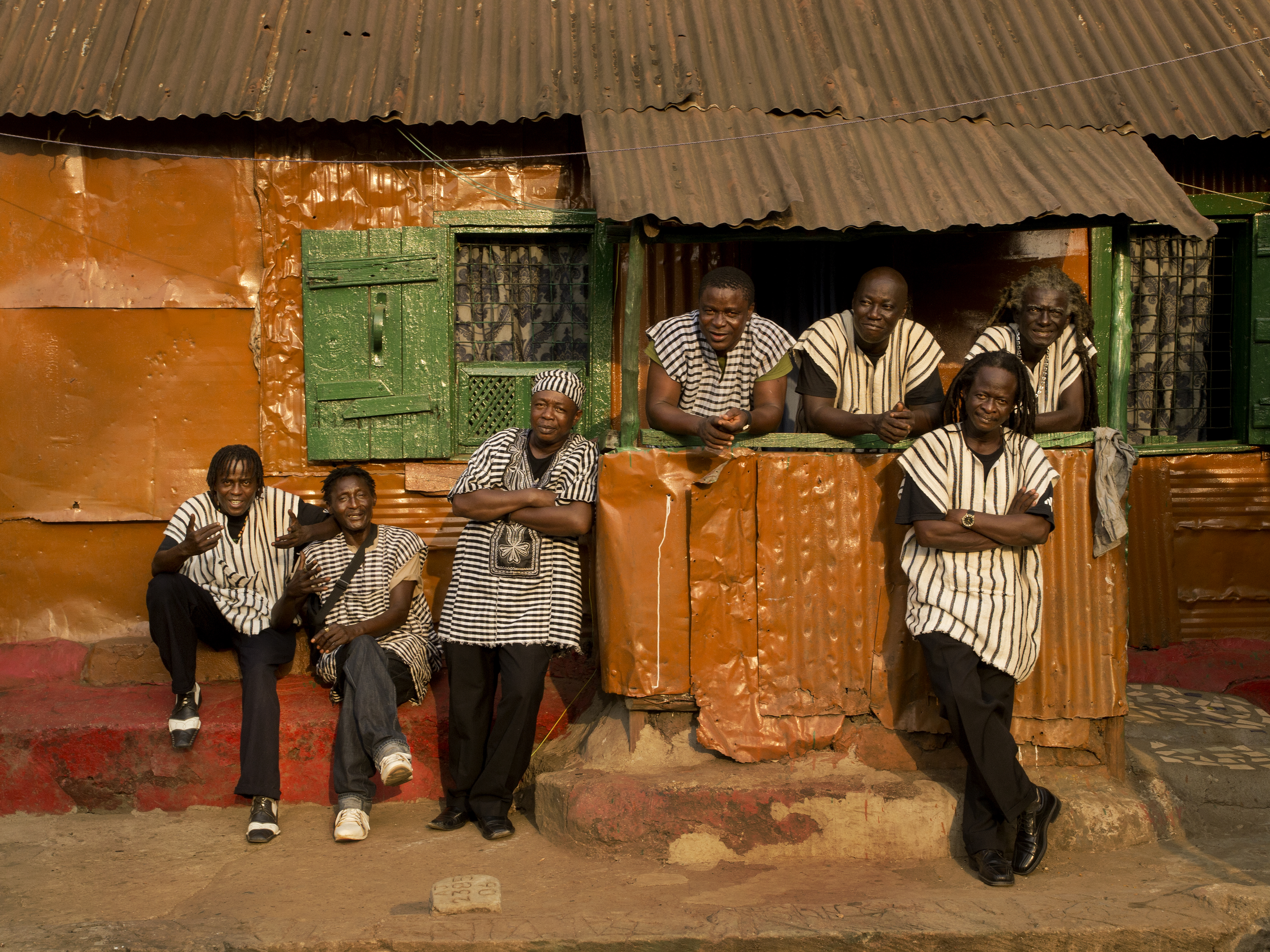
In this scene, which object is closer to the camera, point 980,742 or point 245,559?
point 980,742

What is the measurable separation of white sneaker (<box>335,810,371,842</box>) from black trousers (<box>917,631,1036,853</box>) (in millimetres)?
2313

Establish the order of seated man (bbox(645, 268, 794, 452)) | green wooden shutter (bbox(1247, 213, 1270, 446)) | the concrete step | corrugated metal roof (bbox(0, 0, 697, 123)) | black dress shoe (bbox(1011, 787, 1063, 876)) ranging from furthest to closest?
1. green wooden shutter (bbox(1247, 213, 1270, 446))
2. corrugated metal roof (bbox(0, 0, 697, 123))
3. seated man (bbox(645, 268, 794, 452))
4. the concrete step
5. black dress shoe (bbox(1011, 787, 1063, 876))

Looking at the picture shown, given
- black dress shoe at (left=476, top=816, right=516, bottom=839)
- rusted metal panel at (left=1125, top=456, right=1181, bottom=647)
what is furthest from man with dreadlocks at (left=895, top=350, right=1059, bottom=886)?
rusted metal panel at (left=1125, top=456, right=1181, bottom=647)

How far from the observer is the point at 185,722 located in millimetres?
4867

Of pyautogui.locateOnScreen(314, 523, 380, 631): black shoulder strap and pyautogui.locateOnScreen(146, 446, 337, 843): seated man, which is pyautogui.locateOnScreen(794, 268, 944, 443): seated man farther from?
pyautogui.locateOnScreen(146, 446, 337, 843): seated man

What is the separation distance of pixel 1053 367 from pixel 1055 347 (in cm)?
9

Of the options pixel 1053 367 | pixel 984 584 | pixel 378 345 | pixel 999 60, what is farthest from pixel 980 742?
pixel 999 60

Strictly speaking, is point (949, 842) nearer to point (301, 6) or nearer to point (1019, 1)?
point (1019, 1)

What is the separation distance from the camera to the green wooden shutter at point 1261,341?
6.36 meters

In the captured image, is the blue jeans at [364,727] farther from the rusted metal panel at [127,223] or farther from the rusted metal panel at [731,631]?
the rusted metal panel at [127,223]

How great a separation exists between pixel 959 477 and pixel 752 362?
99 cm

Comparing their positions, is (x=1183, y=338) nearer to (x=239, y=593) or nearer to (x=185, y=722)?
(x=239, y=593)

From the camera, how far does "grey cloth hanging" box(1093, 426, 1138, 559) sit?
173 inches

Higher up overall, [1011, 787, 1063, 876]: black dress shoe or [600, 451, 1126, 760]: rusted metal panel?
[600, 451, 1126, 760]: rusted metal panel
